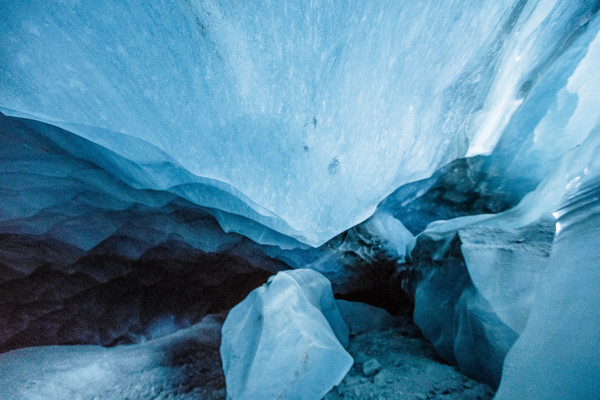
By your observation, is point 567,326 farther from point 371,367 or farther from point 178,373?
point 178,373

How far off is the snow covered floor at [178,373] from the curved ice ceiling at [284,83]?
944 mm

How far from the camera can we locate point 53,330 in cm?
192

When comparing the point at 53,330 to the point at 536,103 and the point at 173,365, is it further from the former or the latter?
the point at 536,103

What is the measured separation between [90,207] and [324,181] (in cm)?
185

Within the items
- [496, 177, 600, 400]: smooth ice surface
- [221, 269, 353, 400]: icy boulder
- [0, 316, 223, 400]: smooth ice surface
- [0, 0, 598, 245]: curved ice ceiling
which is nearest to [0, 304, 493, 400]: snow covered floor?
[0, 316, 223, 400]: smooth ice surface

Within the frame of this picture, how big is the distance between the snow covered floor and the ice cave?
2 centimetres

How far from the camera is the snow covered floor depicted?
124 centimetres

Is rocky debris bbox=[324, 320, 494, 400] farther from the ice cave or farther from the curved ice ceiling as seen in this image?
the curved ice ceiling

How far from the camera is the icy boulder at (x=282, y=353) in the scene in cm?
108

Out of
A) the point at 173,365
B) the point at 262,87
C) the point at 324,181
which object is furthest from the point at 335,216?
the point at 173,365

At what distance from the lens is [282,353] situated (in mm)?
1130

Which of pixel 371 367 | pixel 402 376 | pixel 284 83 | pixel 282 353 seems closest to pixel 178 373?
pixel 282 353

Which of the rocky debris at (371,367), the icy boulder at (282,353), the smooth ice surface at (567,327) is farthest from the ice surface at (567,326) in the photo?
the rocky debris at (371,367)

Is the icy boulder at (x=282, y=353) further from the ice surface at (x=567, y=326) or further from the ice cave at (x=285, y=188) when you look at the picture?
the ice surface at (x=567, y=326)
